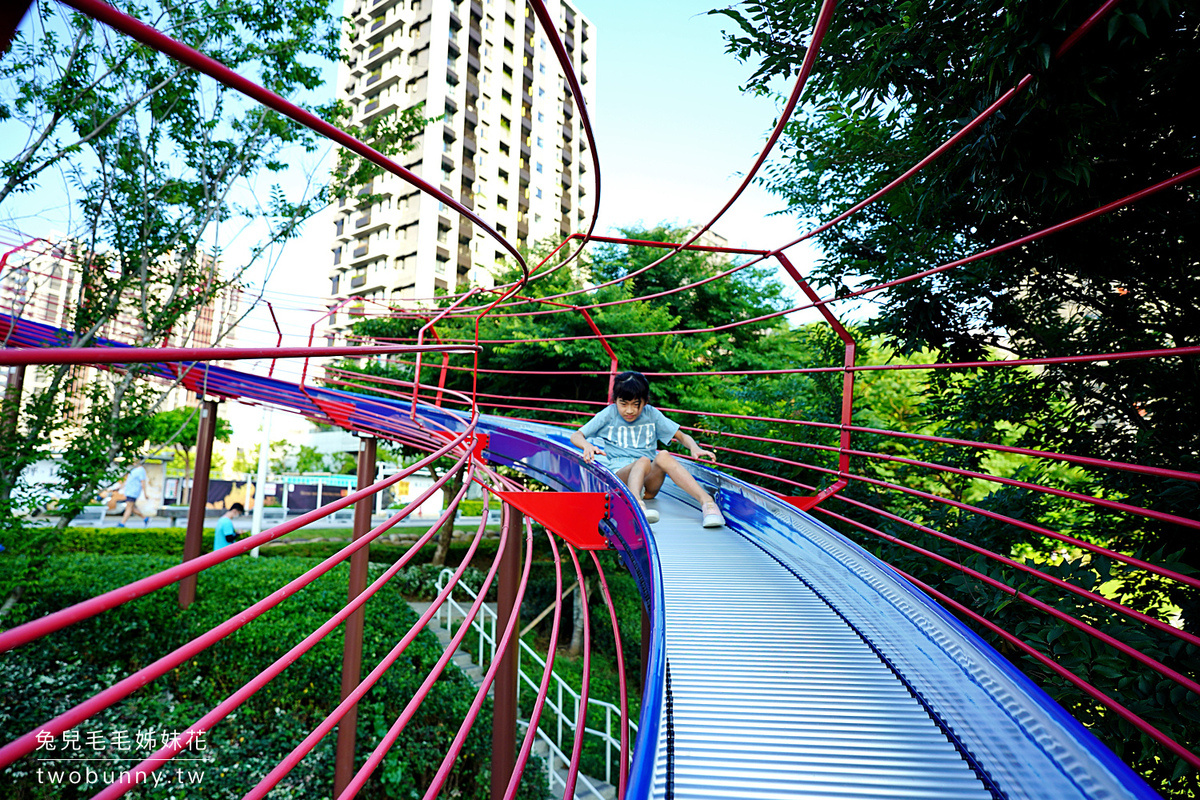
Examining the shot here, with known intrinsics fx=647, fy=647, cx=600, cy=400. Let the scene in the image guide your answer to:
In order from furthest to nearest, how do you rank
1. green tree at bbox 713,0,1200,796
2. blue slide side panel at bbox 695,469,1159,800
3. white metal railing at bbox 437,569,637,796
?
white metal railing at bbox 437,569,637,796
green tree at bbox 713,0,1200,796
blue slide side panel at bbox 695,469,1159,800

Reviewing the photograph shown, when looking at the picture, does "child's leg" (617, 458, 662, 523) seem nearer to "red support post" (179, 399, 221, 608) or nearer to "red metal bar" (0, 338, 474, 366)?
"red metal bar" (0, 338, 474, 366)

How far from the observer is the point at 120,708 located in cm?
545

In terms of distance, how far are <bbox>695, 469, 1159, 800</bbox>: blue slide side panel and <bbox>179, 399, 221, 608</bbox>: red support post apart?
6.35 metres

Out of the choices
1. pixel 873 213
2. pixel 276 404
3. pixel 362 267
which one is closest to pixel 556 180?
pixel 362 267

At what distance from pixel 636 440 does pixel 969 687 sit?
2224mm

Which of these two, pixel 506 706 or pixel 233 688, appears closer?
pixel 506 706

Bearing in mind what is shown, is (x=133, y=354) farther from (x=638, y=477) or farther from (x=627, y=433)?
(x=627, y=433)

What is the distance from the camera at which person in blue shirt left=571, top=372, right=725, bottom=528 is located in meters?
3.54

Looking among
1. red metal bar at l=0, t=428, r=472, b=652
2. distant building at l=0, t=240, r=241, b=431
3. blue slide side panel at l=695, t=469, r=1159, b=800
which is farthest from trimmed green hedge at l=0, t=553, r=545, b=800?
red metal bar at l=0, t=428, r=472, b=652

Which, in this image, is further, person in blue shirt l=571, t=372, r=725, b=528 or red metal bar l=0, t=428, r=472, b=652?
person in blue shirt l=571, t=372, r=725, b=528

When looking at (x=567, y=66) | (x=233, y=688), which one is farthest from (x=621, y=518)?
(x=233, y=688)

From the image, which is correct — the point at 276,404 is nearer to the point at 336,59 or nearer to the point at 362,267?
the point at 336,59

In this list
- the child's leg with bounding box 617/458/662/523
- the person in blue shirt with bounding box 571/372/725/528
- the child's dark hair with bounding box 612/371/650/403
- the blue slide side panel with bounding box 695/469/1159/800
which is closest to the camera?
the blue slide side panel with bounding box 695/469/1159/800

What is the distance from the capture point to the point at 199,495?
6.82 m
